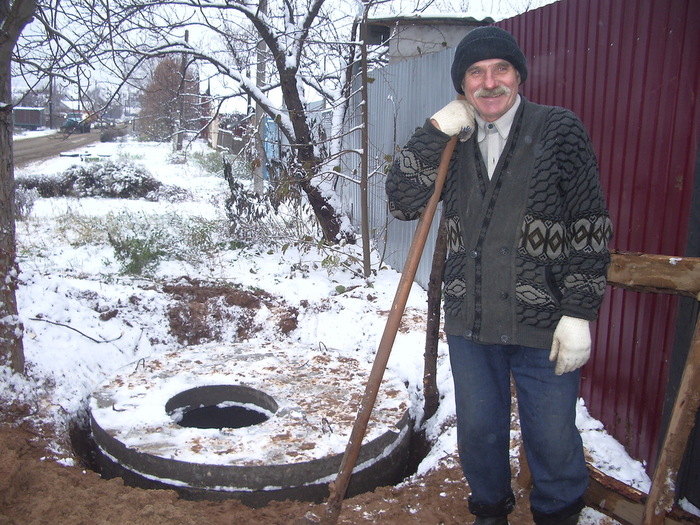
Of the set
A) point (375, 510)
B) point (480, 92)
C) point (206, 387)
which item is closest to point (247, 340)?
point (206, 387)

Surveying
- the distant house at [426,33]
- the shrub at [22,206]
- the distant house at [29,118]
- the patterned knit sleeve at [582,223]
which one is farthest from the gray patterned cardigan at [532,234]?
the distant house at [29,118]

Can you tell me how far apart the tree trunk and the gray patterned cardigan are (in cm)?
257

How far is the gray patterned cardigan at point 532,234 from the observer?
1840 mm

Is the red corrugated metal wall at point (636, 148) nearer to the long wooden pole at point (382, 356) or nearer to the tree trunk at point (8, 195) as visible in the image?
the long wooden pole at point (382, 356)

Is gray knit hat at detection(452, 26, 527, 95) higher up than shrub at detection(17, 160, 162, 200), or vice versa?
gray knit hat at detection(452, 26, 527, 95)

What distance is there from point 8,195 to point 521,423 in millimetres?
3116

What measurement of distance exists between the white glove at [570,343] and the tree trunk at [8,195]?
3.12 meters

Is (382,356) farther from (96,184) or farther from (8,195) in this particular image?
(96,184)

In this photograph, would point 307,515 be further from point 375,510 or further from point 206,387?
point 206,387

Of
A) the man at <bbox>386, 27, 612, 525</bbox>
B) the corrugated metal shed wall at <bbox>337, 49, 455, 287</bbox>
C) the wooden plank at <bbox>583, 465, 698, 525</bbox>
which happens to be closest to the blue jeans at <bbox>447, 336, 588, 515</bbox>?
the man at <bbox>386, 27, 612, 525</bbox>

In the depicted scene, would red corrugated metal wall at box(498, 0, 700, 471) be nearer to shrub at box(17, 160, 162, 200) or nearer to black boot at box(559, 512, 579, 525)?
black boot at box(559, 512, 579, 525)

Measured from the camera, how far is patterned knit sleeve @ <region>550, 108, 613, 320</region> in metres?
1.83

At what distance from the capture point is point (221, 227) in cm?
787

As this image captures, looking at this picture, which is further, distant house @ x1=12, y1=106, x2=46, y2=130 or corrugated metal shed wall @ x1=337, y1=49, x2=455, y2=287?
distant house @ x1=12, y1=106, x2=46, y2=130
